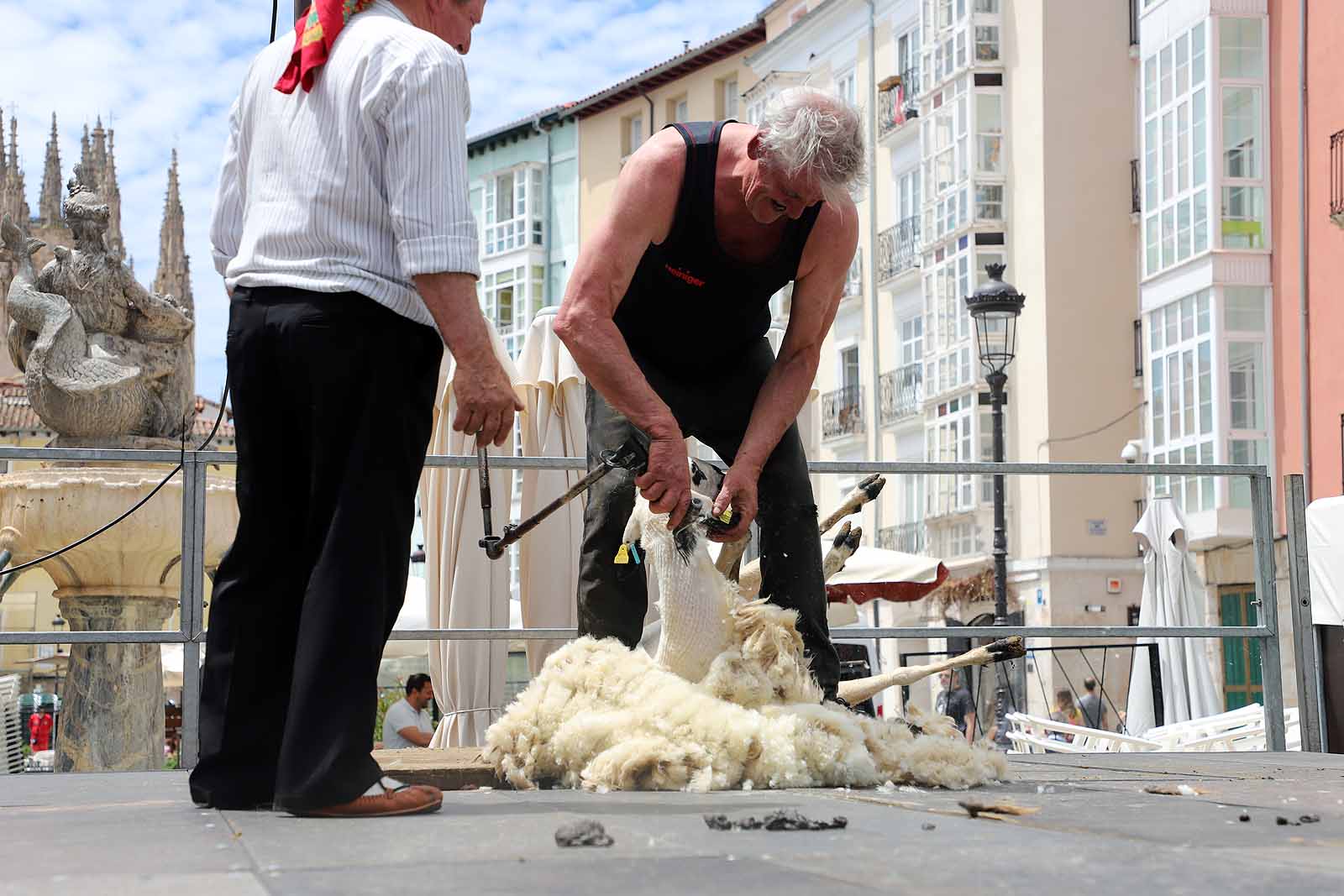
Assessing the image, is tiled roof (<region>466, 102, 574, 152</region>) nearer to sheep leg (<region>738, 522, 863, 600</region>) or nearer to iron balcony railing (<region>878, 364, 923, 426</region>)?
iron balcony railing (<region>878, 364, 923, 426</region>)

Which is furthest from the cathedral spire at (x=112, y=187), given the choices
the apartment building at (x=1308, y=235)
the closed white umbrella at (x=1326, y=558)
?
the closed white umbrella at (x=1326, y=558)

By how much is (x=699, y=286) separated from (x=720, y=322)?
16cm

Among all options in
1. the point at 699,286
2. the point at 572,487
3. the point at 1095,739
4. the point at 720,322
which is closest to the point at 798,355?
the point at 720,322

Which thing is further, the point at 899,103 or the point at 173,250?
the point at 173,250

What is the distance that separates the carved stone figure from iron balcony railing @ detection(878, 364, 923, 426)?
2787cm

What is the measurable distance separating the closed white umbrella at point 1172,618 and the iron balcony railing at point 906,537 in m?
22.2

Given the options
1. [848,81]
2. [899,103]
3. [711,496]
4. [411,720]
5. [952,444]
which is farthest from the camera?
[848,81]

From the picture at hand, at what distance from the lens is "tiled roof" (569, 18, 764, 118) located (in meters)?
47.4

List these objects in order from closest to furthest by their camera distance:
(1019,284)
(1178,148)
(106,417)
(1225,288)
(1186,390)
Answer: (106,417) < (1225,288) < (1186,390) < (1178,148) < (1019,284)

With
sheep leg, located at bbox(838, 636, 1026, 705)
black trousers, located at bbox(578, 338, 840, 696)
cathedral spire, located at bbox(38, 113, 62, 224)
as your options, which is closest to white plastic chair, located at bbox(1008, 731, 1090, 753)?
sheep leg, located at bbox(838, 636, 1026, 705)

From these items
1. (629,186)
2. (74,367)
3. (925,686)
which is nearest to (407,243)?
(629,186)

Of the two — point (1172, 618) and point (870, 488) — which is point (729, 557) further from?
point (1172, 618)

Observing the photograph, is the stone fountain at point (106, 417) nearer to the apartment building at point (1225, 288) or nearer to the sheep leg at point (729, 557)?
the sheep leg at point (729, 557)

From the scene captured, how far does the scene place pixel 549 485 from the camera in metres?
10.4
